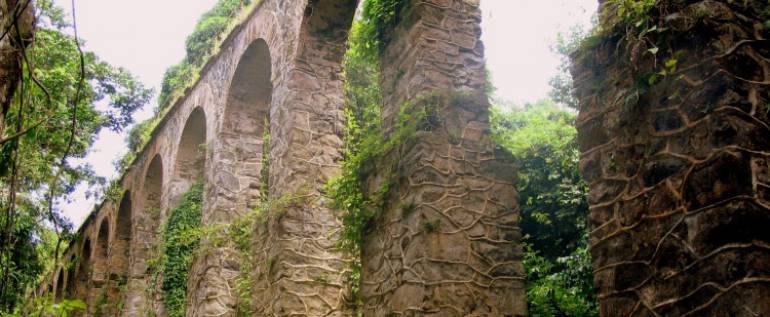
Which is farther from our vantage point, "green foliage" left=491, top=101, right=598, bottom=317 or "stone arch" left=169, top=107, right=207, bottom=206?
"stone arch" left=169, top=107, right=207, bottom=206

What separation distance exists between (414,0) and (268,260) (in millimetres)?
2936

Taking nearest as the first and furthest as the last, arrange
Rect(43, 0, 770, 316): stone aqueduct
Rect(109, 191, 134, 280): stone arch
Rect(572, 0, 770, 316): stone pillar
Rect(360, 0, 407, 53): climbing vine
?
Rect(572, 0, 770, 316): stone pillar, Rect(43, 0, 770, 316): stone aqueduct, Rect(360, 0, 407, 53): climbing vine, Rect(109, 191, 134, 280): stone arch

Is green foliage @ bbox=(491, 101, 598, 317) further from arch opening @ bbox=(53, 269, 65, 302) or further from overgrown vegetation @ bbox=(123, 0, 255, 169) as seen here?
arch opening @ bbox=(53, 269, 65, 302)

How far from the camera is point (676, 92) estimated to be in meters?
2.80

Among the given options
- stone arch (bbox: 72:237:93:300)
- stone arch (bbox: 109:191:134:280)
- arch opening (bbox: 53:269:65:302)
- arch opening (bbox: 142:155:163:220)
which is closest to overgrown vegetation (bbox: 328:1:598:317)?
arch opening (bbox: 142:155:163:220)

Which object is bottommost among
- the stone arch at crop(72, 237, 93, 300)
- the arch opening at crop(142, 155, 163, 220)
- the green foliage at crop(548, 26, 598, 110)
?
the stone arch at crop(72, 237, 93, 300)

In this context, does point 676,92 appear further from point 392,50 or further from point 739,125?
point 392,50

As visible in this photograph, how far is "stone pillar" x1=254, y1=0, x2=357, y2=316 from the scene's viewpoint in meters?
6.18

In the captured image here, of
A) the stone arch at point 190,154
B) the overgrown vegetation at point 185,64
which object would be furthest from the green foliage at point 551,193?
the overgrown vegetation at point 185,64

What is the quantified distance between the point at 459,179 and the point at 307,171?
258 cm

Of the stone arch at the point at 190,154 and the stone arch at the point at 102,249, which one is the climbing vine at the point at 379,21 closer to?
the stone arch at the point at 190,154

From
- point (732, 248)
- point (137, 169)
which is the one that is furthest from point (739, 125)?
point (137, 169)

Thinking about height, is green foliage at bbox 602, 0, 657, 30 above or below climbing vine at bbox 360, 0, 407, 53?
below

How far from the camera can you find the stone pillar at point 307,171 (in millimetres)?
6176
